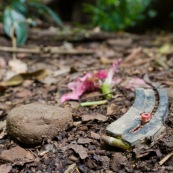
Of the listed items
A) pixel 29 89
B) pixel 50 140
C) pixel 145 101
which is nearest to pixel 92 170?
pixel 50 140

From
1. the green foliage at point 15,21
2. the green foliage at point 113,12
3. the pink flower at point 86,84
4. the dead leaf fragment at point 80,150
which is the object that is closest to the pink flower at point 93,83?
the pink flower at point 86,84

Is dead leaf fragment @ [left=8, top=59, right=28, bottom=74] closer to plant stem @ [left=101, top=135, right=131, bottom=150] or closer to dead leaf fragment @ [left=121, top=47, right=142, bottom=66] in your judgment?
dead leaf fragment @ [left=121, top=47, right=142, bottom=66]

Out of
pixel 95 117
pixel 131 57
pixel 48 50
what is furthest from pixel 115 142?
pixel 48 50

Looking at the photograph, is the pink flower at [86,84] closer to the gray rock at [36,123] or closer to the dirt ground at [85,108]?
the dirt ground at [85,108]

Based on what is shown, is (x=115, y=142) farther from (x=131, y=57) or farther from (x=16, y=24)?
(x=16, y=24)

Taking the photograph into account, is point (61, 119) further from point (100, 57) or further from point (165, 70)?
point (100, 57)

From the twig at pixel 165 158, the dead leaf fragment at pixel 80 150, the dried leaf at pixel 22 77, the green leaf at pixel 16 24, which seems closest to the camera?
the twig at pixel 165 158

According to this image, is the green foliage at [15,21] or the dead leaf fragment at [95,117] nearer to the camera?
the dead leaf fragment at [95,117]
